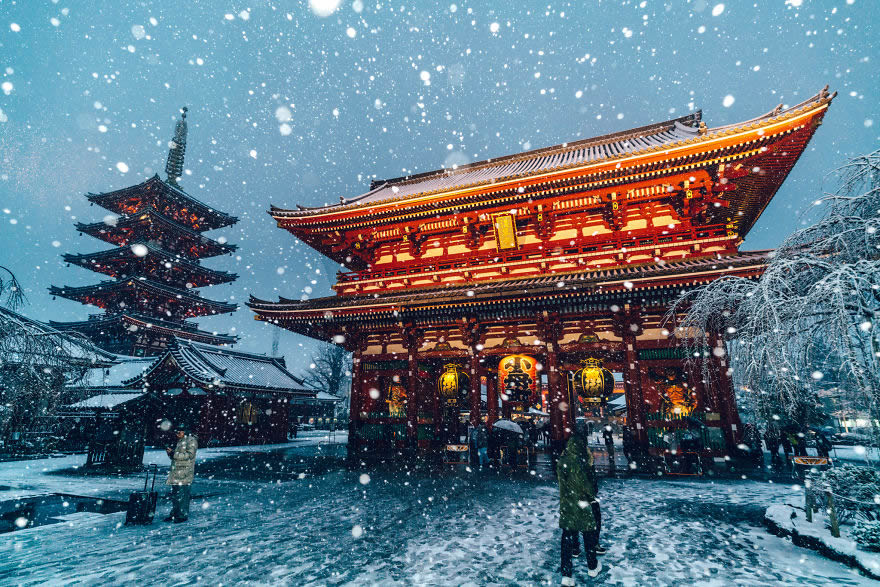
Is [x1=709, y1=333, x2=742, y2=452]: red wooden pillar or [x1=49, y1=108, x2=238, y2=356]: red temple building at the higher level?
[x1=49, y1=108, x2=238, y2=356]: red temple building

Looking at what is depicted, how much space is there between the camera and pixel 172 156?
32344 mm

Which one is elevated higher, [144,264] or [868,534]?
[144,264]

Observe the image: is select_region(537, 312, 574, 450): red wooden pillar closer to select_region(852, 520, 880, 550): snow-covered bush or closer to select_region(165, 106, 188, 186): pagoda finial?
select_region(852, 520, 880, 550): snow-covered bush

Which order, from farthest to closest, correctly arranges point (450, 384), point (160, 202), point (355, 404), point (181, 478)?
point (160, 202)
point (355, 404)
point (450, 384)
point (181, 478)

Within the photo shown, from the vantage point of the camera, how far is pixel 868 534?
4570 mm

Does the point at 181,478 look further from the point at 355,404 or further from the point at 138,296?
the point at 138,296

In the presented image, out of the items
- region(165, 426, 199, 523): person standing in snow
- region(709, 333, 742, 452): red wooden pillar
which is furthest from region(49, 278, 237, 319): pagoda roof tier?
region(709, 333, 742, 452): red wooden pillar

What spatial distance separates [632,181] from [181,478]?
1242 centimetres

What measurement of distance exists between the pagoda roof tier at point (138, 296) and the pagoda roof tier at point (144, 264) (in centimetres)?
147

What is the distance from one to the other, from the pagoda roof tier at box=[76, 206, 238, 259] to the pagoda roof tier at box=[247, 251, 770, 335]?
20927 mm

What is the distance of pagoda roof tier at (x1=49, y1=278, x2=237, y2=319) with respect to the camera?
26.8 meters

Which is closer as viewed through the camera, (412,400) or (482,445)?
(482,445)

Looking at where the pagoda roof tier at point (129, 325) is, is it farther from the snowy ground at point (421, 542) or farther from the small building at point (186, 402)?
the snowy ground at point (421, 542)

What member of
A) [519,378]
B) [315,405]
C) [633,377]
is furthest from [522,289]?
[315,405]
